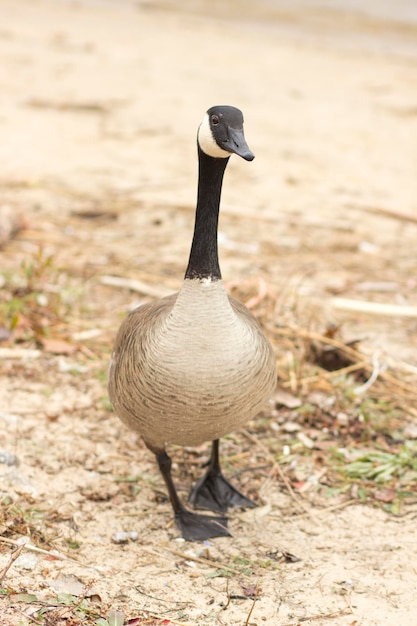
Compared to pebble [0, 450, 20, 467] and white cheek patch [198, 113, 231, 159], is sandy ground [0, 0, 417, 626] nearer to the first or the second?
pebble [0, 450, 20, 467]

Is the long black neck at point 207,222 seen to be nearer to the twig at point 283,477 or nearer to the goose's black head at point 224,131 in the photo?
the goose's black head at point 224,131

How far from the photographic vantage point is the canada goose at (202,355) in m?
3.31

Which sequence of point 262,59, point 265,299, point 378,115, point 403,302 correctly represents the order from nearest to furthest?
1. point 265,299
2. point 403,302
3. point 378,115
4. point 262,59

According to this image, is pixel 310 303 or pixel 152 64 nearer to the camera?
pixel 310 303

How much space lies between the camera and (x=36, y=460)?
4090 mm

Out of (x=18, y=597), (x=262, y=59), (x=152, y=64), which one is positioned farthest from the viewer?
(x=262, y=59)

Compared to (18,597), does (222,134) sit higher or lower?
higher

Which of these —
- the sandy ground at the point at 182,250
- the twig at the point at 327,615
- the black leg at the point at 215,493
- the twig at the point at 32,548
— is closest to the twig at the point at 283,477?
the sandy ground at the point at 182,250

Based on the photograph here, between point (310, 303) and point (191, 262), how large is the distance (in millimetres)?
2201

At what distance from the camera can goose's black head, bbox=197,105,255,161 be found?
129 inches

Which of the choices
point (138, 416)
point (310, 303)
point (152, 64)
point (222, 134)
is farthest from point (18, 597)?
point (152, 64)

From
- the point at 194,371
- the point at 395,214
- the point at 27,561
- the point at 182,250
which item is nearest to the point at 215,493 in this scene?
the point at 194,371

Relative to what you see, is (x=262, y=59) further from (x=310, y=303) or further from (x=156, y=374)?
(x=156, y=374)

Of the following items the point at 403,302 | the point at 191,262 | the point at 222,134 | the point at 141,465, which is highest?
the point at 222,134
